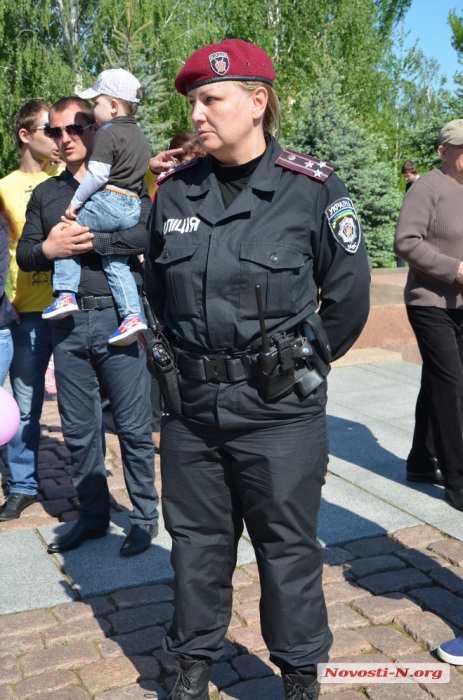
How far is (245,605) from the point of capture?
352 cm

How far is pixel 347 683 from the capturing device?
2961mm

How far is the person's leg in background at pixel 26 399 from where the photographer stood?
4.54 meters

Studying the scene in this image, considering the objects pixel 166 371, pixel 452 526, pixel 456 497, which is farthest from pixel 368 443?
pixel 166 371

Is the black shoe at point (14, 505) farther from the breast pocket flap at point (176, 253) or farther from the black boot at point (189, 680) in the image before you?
the breast pocket flap at point (176, 253)

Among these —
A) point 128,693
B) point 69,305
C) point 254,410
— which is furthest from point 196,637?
point 69,305

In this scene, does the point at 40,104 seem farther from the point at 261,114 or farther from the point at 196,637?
the point at 196,637

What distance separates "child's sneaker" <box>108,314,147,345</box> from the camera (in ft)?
12.4

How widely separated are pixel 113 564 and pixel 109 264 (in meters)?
1.47

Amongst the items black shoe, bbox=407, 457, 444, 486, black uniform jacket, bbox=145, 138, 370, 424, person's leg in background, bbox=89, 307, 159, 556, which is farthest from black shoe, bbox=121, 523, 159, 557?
black shoe, bbox=407, 457, 444, 486

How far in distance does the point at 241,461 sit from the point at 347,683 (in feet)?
3.40

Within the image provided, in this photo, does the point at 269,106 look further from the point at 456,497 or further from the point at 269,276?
the point at 456,497

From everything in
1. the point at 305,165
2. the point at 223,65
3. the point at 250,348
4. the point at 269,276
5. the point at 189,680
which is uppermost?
the point at 223,65

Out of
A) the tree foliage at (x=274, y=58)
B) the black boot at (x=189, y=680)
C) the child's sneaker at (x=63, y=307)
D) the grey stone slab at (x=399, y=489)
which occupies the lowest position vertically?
Result: the grey stone slab at (x=399, y=489)

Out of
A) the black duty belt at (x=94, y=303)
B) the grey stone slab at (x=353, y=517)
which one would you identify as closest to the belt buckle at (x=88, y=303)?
the black duty belt at (x=94, y=303)
